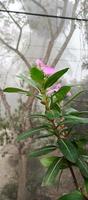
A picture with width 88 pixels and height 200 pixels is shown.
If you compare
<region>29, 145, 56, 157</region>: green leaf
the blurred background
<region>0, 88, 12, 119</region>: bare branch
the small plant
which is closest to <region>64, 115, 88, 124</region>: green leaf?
the small plant

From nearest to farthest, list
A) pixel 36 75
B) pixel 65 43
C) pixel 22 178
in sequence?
pixel 36 75
pixel 22 178
pixel 65 43

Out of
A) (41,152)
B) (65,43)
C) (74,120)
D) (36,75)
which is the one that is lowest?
(41,152)

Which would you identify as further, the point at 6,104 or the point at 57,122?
the point at 6,104

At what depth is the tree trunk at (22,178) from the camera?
123 inches

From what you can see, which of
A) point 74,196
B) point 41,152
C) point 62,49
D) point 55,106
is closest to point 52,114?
point 55,106

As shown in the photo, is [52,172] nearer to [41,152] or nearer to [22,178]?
[41,152]

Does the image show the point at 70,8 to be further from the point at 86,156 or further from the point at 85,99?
the point at 86,156

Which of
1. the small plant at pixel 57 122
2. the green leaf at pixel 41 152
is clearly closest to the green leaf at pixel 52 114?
the small plant at pixel 57 122

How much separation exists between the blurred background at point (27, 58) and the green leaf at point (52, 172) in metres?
2.06

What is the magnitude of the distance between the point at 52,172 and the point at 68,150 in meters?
0.09

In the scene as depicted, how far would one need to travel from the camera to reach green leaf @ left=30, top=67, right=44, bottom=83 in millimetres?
927

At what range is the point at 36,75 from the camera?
0.94m

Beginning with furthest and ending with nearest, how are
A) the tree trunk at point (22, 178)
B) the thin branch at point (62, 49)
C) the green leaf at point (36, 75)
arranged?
the thin branch at point (62, 49), the tree trunk at point (22, 178), the green leaf at point (36, 75)

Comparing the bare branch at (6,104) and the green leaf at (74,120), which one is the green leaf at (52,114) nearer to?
the green leaf at (74,120)
